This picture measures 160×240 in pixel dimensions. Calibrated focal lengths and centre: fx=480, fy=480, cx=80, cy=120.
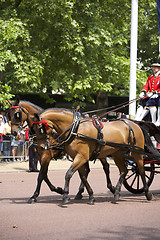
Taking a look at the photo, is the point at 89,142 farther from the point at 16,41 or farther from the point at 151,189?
the point at 16,41

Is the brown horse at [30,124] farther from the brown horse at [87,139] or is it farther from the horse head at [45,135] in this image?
the brown horse at [87,139]

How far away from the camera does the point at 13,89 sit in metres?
21.2

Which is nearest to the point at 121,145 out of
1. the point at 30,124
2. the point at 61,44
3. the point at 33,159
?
the point at 30,124

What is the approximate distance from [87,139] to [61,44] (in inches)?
489

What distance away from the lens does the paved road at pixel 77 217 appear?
652 cm

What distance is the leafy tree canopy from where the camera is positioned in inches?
751

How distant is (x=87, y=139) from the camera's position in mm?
9008

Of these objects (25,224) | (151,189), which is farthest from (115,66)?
(25,224)

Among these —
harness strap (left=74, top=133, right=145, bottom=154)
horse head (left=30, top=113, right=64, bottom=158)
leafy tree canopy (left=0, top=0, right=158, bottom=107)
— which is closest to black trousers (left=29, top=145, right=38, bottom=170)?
leafy tree canopy (left=0, top=0, right=158, bottom=107)

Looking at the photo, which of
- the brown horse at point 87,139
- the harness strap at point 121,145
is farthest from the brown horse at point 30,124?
the harness strap at point 121,145

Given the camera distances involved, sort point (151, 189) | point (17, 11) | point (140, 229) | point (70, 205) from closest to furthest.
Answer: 1. point (140, 229)
2. point (70, 205)
3. point (151, 189)
4. point (17, 11)

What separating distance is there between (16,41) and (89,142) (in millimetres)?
11058

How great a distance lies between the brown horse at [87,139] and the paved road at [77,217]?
0.40 metres

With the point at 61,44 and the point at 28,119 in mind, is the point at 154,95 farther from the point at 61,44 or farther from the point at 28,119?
the point at 61,44
